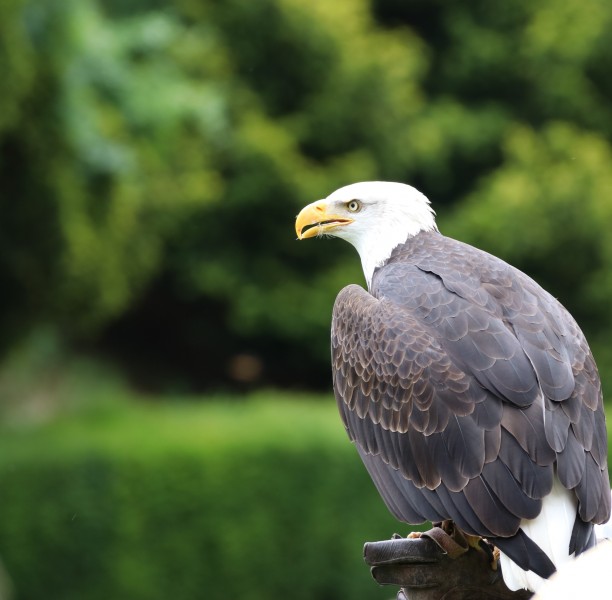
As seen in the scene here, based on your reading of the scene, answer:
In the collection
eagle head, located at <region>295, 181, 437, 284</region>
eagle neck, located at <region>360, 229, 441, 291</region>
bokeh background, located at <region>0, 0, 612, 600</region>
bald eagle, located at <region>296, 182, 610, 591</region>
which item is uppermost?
bokeh background, located at <region>0, 0, 612, 600</region>

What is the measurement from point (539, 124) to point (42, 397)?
8.27 meters

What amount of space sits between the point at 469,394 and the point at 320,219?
139cm

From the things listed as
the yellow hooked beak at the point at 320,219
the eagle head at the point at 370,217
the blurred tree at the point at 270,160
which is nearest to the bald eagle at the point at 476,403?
the eagle head at the point at 370,217

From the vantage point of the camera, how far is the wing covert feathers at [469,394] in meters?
4.23

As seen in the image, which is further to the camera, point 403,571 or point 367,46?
point 367,46

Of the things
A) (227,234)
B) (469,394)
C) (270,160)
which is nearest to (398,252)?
(469,394)

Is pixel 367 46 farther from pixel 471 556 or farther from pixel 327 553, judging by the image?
pixel 471 556

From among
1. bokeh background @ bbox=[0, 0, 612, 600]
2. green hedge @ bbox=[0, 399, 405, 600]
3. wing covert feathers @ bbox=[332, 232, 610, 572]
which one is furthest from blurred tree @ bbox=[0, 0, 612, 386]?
wing covert feathers @ bbox=[332, 232, 610, 572]

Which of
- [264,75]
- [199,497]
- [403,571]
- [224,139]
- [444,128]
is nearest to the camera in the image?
[403,571]

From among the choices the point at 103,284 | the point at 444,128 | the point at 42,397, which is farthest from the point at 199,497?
the point at 444,128

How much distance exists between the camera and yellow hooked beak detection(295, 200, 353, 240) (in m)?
5.46

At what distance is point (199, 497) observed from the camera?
11148 mm

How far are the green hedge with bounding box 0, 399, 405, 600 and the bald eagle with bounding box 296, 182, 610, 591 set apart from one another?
6.11 m

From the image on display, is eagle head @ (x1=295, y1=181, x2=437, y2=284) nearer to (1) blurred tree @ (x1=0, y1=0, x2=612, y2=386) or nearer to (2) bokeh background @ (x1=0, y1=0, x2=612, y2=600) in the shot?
(2) bokeh background @ (x1=0, y1=0, x2=612, y2=600)
